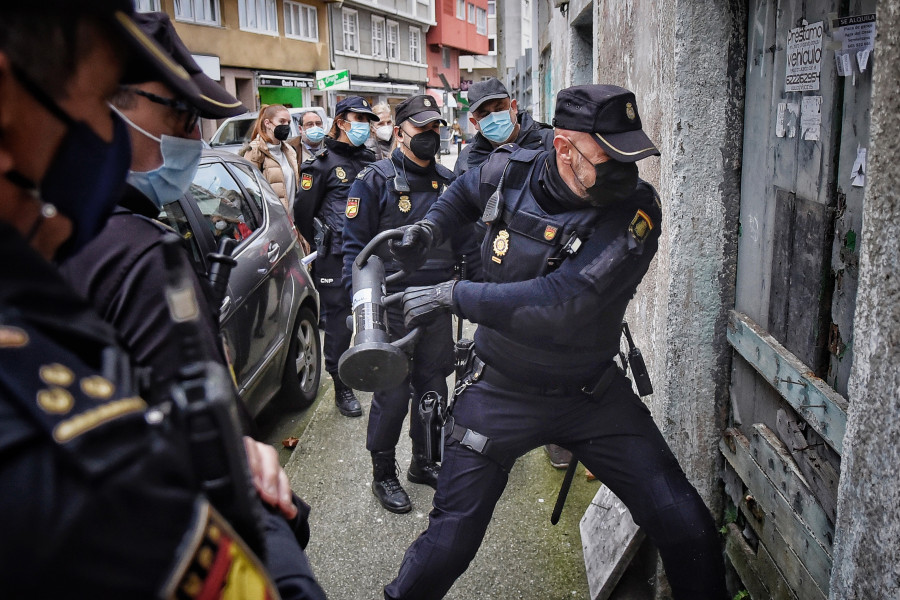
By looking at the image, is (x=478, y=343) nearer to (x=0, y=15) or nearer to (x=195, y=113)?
(x=195, y=113)

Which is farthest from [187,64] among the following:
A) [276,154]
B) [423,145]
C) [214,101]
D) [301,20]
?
[301,20]

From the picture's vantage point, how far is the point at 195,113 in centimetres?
174

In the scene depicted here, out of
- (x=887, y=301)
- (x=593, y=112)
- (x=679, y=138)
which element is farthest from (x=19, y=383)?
(x=679, y=138)

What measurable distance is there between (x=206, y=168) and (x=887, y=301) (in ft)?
12.1

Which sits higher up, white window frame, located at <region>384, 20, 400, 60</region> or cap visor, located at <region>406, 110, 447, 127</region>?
white window frame, located at <region>384, 20, 400, 60</region>

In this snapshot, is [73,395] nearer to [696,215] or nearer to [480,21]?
[696,215]

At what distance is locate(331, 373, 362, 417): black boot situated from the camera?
4961 mm

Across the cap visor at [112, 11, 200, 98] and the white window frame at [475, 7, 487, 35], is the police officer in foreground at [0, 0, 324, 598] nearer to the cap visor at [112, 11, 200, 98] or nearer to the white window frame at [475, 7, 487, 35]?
the cap visor at [112, 11, 200, 98]

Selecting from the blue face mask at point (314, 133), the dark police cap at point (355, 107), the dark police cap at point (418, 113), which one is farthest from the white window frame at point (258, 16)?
the dark police cap at point (418, 113)

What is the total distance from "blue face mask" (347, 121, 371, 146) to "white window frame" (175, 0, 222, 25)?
1682cm

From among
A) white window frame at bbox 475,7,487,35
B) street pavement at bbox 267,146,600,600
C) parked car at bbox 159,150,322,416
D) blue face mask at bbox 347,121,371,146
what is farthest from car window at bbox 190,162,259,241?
white window frame at bbox 475,7,487,35

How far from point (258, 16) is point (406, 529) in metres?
23.5

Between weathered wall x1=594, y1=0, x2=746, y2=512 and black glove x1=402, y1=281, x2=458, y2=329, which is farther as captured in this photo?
weathered wall x1=594, y1=0, x2=746, y2=512

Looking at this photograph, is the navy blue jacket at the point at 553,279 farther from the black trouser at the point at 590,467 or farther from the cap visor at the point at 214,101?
the cap visor at the point at 214,101
